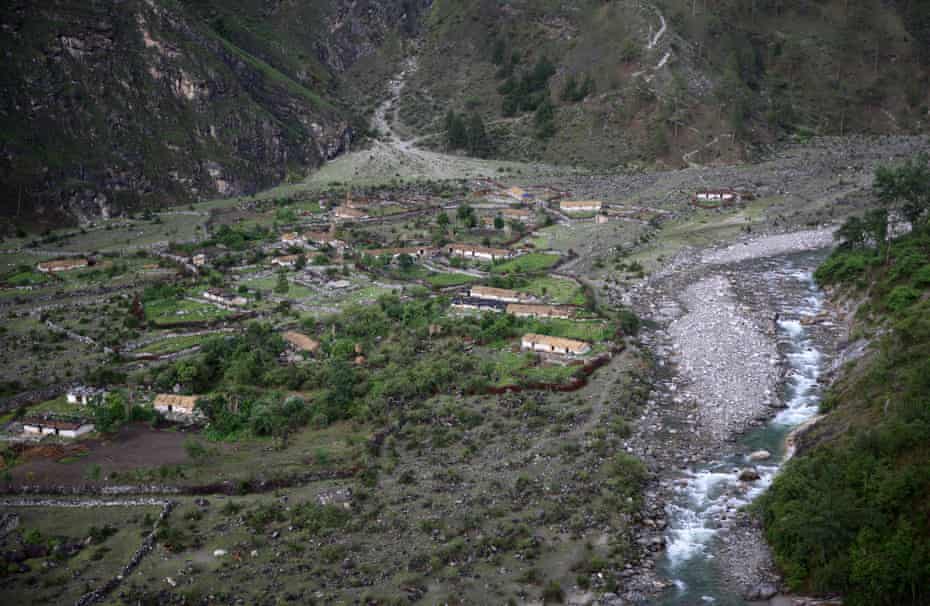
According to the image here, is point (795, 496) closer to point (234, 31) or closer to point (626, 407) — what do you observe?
point (626, 407)

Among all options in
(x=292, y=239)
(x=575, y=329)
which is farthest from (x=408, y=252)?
(x=575, y=329)

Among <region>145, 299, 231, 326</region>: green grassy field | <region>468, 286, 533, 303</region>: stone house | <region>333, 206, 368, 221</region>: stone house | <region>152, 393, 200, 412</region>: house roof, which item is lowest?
<region>152, 393, 200, 412</region>: house roof

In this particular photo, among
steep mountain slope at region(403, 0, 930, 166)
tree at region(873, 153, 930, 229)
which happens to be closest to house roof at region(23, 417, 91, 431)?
tree at region(873, 153, 930, 229)

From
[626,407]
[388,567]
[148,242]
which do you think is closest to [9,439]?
[388,567]

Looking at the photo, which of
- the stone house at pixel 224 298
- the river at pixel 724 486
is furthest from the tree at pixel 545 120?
the river at pixel 724 486

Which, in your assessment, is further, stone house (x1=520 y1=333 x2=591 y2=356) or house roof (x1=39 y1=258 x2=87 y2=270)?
house roof (x1=39 y1=258 x2=87 y2=270)

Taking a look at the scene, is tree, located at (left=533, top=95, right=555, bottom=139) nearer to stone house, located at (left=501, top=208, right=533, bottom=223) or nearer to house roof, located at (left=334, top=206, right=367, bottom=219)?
stone house, located at (left=501, top=208, right=533, bottom=223)
